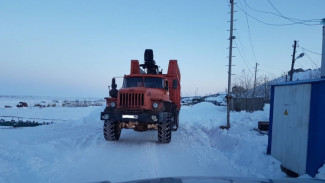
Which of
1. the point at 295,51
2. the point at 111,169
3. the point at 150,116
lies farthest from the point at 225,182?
the point at 295,51

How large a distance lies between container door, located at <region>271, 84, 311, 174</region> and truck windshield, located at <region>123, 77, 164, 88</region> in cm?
555

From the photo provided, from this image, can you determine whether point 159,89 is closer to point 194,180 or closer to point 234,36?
point 234,36

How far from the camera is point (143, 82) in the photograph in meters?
12.3

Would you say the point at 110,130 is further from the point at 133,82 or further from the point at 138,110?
the point at 133,82

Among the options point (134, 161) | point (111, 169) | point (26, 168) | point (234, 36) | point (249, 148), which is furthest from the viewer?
point (234, 36)

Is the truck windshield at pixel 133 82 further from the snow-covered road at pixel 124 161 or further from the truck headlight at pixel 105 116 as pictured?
the snow-covered road at pixel 124 161

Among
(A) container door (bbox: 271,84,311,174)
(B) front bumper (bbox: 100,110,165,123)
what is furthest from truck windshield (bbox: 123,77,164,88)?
(A) container door (bbox: 271,84,311,174)

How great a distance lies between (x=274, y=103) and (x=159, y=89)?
17.3 ft

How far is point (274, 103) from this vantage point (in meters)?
7.83

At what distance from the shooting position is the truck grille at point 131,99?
10711 millimetres

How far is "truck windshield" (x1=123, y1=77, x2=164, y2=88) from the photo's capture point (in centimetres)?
1224

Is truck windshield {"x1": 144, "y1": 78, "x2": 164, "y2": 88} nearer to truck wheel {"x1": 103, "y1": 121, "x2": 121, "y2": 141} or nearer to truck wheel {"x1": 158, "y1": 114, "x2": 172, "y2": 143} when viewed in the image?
truck wheel {"x1": 158, "y1": 114, "x2": 172, "y2": 143}

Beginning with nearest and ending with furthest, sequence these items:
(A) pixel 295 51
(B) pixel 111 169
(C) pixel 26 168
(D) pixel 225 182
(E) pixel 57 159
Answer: (D) pixel 225 182 → (C) pixel 26 168 → (B) pixel 111 169 → (E) pixel 57 159 → (A) pixel 295 51

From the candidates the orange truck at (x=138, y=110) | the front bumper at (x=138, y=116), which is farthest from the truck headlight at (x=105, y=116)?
the front bumper at (x=138, y=116)
